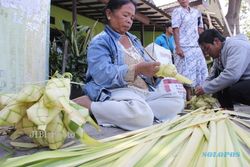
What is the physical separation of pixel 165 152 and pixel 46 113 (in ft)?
2.20

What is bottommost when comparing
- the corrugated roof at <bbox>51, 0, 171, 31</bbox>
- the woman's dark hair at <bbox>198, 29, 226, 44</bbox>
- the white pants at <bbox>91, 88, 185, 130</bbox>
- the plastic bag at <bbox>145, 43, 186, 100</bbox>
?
the white pants at <bbox>91, 88, 185, 130</bbox>

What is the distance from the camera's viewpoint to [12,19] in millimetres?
2520

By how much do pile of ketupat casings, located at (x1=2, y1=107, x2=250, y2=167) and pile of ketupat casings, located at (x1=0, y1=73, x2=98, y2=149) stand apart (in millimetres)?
202

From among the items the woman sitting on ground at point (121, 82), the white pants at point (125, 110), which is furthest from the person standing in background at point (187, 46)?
the white pants at point (125, 110)

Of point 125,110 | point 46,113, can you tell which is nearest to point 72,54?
point 125,110

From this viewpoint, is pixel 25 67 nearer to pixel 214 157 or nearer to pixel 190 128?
pixel 190 128

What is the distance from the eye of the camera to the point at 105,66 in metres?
2.50

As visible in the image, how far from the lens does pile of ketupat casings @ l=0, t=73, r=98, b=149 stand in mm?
1639

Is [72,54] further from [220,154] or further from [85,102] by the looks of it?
[220,154]

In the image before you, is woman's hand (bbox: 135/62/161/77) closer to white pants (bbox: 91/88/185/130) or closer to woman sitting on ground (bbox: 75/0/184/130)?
woman sitting on ground (bbox: 75/0/184/130)

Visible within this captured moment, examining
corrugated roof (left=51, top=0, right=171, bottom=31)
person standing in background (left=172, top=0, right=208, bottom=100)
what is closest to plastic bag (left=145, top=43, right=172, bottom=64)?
person standing in background (left=172, top=0, right=208, bottom=100)

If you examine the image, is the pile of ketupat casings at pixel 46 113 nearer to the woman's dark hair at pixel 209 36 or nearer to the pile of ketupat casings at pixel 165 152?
the pile of ketupat casings at pixel 165 152

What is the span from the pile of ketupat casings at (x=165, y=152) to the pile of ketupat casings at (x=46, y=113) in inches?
8.0

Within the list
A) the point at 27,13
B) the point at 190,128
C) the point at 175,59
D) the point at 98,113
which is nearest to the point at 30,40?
the point at 27,13
